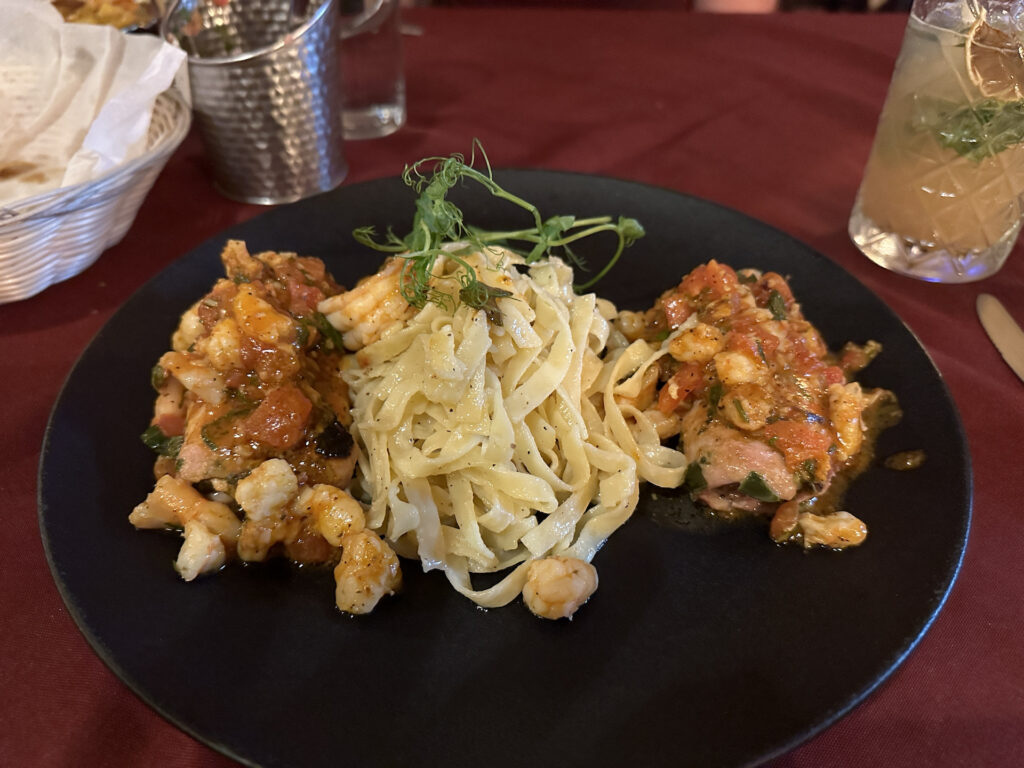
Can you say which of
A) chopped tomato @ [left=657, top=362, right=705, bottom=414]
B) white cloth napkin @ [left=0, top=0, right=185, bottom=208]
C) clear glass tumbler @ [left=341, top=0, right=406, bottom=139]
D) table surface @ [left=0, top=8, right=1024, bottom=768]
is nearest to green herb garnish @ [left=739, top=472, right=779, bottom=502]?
chopped tomato @ [left=657, top=362, right=705, bottom=414]

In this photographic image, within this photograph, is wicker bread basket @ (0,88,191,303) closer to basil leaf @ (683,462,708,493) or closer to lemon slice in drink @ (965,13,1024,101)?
basil leaf @ (683,462,708,493)

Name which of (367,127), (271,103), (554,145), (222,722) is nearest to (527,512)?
(222,722)

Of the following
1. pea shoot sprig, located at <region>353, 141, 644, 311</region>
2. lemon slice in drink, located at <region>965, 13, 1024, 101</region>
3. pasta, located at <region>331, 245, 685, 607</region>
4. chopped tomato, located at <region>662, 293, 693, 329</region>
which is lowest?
pasta, located at <region>331, 245, 685, 607</region>

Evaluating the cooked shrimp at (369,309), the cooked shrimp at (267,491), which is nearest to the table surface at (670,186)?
the cooked shrimp at (267,491)

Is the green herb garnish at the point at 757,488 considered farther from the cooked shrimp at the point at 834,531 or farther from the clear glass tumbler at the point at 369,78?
the clear glass tumbler at the point at 369,78

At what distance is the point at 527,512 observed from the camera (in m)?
2.28

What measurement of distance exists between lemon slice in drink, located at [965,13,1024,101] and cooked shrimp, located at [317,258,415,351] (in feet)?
7.11

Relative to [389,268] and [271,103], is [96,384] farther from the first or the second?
[271,103]

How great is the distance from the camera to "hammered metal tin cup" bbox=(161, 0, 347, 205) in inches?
121

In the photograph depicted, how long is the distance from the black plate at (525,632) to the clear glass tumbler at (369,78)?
7.47 ft

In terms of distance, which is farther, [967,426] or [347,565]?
[967,426]

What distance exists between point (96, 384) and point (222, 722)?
1.25 metres

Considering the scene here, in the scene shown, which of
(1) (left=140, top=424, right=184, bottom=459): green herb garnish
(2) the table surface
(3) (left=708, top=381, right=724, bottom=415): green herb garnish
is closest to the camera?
(2) the table surface

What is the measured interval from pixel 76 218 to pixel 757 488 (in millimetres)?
2578
